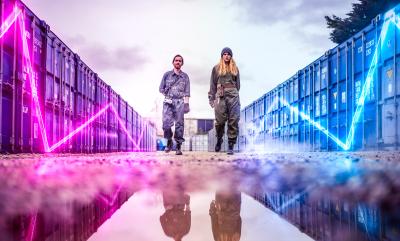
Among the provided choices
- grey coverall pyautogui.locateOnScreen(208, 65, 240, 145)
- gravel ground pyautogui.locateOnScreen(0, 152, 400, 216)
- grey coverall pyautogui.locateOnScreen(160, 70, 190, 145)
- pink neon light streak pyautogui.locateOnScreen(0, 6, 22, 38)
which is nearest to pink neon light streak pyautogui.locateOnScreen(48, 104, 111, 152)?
grey coverall pyautogui.locateOnScreen(160, 70, 190, 145)

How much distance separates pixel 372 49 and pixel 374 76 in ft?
2.34

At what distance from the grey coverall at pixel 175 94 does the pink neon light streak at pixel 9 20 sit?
301 centimetres

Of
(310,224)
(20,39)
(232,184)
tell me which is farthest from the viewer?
(20,39)

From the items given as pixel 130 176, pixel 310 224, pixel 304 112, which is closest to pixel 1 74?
pixel 130 176

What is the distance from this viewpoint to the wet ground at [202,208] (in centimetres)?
112

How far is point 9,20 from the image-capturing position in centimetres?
773

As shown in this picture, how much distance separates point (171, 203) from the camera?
5.49 feet

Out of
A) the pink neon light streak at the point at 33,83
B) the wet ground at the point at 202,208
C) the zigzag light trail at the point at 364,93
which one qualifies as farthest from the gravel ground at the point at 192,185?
the zigzag light trail at the point at 364,93

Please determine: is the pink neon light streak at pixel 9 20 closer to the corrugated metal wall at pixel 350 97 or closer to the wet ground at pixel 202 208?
the wet ground at pixel 202 208

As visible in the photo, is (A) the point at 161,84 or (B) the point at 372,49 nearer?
(A) the point at 161,84

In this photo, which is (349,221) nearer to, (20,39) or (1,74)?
(1,74)

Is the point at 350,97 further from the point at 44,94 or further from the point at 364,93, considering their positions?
the point at 44,94

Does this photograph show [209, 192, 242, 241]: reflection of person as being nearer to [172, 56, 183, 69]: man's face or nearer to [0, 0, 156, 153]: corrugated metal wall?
[0, 0, 156, 153]: corrugated metal wall

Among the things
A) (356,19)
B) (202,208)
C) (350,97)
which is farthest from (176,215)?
(356,19)
